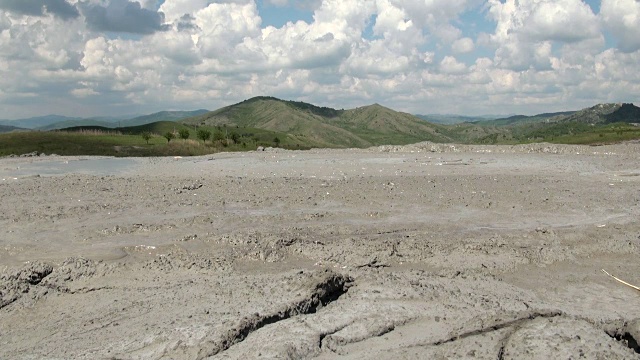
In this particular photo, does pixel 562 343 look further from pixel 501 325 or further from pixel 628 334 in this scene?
pixel 628 334

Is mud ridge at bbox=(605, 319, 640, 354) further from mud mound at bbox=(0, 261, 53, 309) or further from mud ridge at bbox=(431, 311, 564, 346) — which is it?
mud mound at bbox=(0, 261, 53, 309)

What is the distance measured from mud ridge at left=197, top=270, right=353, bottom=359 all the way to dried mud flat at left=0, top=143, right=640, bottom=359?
3cm

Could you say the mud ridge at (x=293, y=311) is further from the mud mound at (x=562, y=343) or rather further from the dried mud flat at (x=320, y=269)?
the mud mound at (x=562, y=343)

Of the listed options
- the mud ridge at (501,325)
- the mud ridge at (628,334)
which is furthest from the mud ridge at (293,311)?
the mud ridge at (628,334)

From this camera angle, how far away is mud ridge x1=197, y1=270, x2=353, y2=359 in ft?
22.8

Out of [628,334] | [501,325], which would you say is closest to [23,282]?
[501,325]

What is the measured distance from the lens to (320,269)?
10555mm

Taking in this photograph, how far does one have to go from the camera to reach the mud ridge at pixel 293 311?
22.8 feet

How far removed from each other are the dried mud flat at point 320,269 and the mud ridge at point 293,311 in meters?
0.03

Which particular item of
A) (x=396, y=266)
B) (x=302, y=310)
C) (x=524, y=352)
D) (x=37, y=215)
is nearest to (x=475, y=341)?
(x=524, y=352)

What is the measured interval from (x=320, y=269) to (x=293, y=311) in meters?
2.32

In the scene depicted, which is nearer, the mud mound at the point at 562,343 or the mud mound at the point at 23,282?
the mud mound at the point at 562,343

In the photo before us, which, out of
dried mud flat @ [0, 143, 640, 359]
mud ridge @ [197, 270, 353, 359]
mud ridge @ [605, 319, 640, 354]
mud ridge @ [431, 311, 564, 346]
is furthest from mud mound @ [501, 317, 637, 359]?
mud ridge @ [197, 270, 353, 359]

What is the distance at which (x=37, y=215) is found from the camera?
53.8 feet
